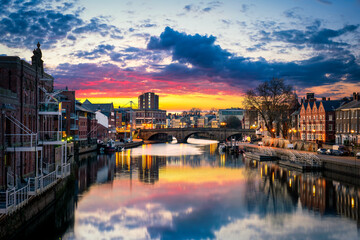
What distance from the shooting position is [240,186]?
4484 centimetres

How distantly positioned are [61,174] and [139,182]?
13.9 m

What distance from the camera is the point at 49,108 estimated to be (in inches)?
1495

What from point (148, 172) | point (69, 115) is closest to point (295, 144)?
point (148, 172)

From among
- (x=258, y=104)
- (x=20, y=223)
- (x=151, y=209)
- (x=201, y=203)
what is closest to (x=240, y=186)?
(x=201, y=203)

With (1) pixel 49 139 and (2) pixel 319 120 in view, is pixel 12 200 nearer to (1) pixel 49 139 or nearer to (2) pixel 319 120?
(1) pixel 49 139

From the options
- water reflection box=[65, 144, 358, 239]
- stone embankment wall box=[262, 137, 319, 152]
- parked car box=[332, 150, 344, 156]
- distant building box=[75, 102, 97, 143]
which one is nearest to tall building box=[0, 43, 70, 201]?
water reflection box=[65, 144, 358, 239]

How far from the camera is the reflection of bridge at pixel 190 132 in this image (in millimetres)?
139250

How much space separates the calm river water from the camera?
87.6ft

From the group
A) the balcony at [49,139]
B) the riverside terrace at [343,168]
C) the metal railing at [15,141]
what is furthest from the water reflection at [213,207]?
the metal railing at [15,141]

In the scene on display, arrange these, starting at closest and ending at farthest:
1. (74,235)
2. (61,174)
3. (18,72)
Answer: (74,235) → (18,72) → (61,174)

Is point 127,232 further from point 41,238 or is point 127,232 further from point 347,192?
point 347,192

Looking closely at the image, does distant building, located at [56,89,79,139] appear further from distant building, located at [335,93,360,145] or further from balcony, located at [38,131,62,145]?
distant building, located at [335,93,360,145]

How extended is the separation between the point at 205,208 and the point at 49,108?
61.8 feet

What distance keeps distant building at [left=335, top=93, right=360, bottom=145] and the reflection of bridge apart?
5255 centimetres
